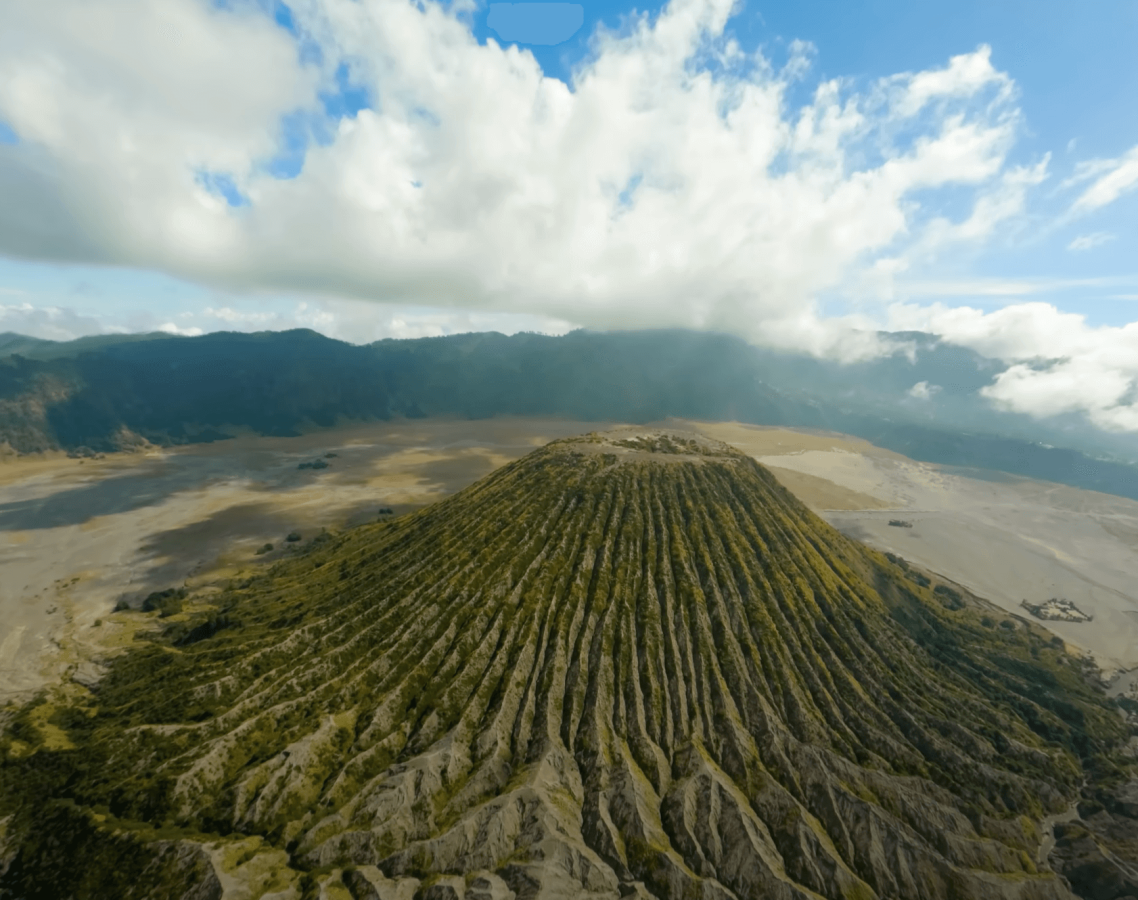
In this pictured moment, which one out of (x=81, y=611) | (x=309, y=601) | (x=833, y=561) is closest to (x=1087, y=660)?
(x=833, y=561)

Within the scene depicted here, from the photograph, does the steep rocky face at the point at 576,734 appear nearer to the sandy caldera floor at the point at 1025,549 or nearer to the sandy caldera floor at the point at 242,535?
the sandy caldera floor at the point at 242,535

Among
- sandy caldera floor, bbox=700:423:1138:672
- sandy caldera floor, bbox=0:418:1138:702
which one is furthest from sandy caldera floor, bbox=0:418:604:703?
sandy caldera floor, bbox=700:423:1138:672

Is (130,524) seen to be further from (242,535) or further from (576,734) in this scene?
(576,734)

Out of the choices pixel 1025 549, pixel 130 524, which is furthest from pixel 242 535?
pixel 1025 549

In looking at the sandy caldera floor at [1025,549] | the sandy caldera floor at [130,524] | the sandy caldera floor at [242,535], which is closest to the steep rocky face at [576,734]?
the sandy caldera floor at [130,524]

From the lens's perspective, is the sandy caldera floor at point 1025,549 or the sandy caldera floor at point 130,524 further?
the sandy caldera floor at point 1025,549

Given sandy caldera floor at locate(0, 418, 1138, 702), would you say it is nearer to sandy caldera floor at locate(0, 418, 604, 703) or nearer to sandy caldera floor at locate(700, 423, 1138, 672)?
sandy caldera floor at locate(0, 418, 604, 703)
